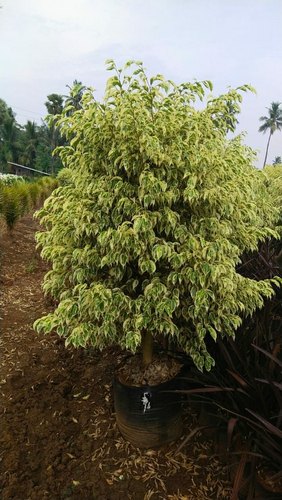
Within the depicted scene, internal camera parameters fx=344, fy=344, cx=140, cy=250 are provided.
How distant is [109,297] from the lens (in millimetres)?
2129

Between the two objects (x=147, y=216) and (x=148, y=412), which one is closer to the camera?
(x=147, y=216)

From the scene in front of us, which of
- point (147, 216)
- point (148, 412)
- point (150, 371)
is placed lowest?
point (148, 412)

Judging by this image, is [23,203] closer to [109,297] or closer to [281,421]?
[109,297]

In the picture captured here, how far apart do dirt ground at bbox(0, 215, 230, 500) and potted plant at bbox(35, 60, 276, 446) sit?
0.44 m

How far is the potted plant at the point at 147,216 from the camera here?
6.96ft

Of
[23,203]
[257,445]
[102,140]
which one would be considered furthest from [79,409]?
[23,203]

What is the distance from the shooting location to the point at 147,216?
2117mm

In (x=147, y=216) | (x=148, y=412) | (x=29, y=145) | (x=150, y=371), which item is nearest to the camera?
(x=147, y=216)

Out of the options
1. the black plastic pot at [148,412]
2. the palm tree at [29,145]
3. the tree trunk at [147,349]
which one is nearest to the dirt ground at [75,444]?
the black plastic pot at [148,412]

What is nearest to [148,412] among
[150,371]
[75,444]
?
[150,371]

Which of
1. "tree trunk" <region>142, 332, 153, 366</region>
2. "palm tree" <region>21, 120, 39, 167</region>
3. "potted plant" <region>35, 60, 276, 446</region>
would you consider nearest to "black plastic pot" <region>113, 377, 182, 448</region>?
"potted plant" <region>35, 60, 276, 446</region>

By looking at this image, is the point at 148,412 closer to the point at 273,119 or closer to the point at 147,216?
the point at 147,216

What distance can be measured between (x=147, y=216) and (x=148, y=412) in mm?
1461

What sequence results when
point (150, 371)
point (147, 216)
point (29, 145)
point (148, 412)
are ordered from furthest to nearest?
point (29, 145)
point (150, 371)
point (148, 412)
point (147, 216)
